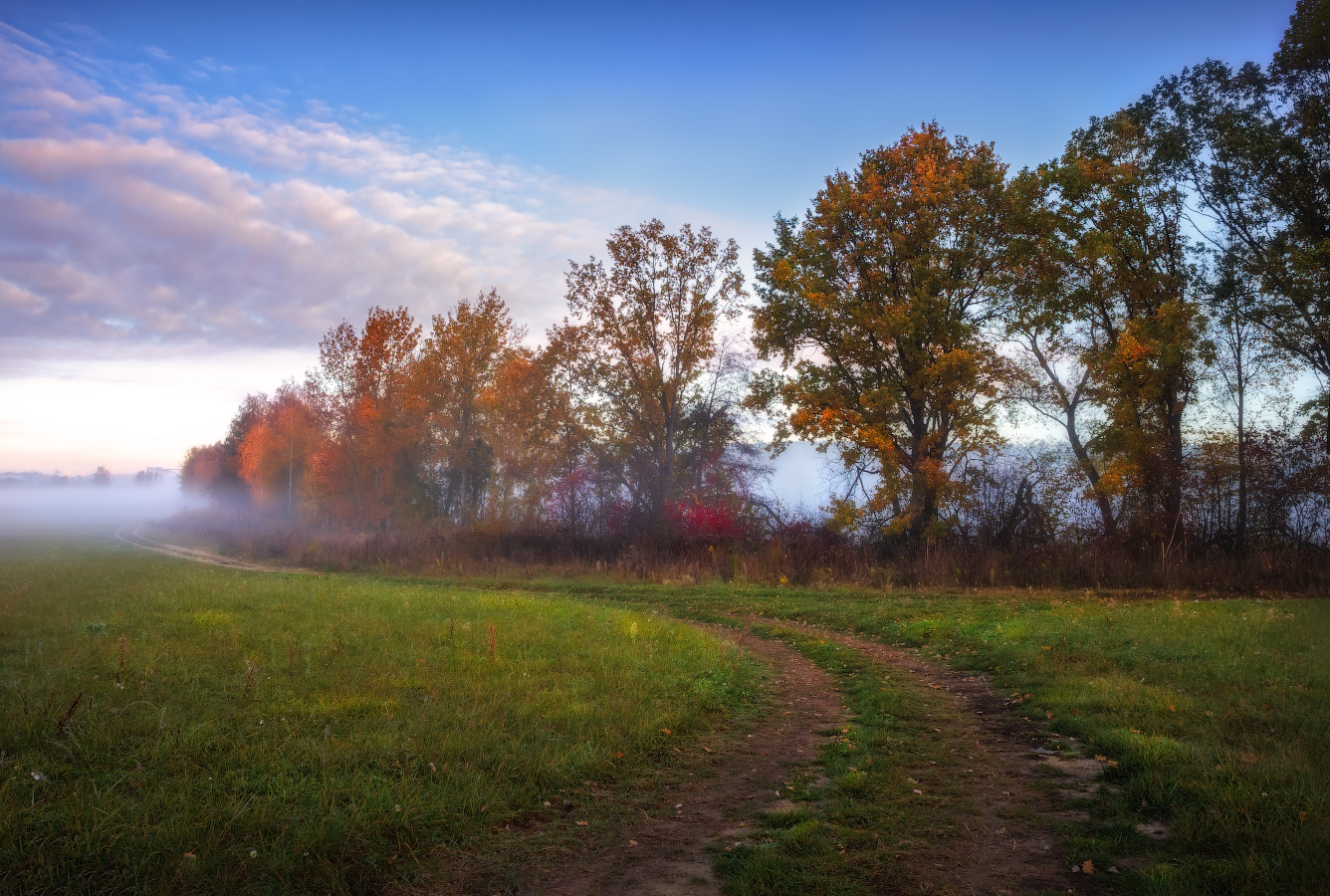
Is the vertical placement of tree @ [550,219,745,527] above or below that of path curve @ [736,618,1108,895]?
above

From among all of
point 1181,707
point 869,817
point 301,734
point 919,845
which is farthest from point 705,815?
point 1181,707

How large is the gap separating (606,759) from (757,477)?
1108 inches

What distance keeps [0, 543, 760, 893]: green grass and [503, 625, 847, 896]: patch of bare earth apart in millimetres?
513

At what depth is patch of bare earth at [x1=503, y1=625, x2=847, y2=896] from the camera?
438cm

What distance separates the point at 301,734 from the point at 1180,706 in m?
8.25

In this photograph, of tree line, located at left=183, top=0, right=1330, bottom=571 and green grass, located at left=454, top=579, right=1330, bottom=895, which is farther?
tree line, located at left=183, top=0, right=1330, bottom=571

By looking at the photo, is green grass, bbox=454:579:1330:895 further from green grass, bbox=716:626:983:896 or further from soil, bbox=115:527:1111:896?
green grass, bbox=716:626:983:896

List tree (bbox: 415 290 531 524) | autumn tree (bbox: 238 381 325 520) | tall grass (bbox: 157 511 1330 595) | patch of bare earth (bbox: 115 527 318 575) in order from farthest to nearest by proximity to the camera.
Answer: autumn tree (bbox: 238 381 325 520)
tree (bbox: 415 290 531 524)
patch of bare earth (bbox: 115 527 318 575)
tall grass (bbox: 157 511 1330 595)

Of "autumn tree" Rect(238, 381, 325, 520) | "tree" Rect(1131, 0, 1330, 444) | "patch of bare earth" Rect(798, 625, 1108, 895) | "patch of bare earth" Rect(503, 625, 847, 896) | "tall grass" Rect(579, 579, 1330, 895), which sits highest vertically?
"tree" Rect(1131, 0, 1330, 444)

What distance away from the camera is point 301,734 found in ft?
19.7

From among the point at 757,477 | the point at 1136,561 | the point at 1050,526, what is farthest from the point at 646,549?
the point at 1136,561

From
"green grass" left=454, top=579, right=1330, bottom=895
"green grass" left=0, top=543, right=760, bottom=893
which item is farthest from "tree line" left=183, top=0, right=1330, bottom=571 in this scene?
"green grass" left=0, top=543, right=760, bottom=893

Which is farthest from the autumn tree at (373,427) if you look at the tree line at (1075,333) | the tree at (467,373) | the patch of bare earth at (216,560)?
the tree line at (1075,333)

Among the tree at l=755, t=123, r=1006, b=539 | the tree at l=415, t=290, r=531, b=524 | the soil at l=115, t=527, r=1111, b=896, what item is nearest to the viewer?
the soil at l=115, t=527, r=1111, b=896
